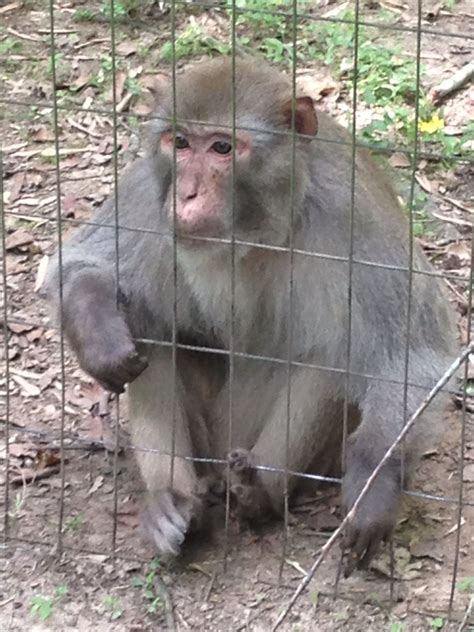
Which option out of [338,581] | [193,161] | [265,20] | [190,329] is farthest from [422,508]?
[265,20]

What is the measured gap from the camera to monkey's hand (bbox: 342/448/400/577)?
13.7 feet

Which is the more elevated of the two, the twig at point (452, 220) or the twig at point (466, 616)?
the twig at point (452, 220)

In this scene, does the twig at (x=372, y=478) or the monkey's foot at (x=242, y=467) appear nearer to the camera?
the twig at (x=372, y=478)

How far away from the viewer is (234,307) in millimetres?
4332

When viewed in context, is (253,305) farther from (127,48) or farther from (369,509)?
(127,48)

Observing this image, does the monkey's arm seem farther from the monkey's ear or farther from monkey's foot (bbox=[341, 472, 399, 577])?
monkey's foot (bbox=[341, 472, 399, 577])

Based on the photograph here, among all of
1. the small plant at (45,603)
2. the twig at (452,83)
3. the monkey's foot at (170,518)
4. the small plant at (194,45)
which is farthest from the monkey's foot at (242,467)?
the small plant at (194,45)

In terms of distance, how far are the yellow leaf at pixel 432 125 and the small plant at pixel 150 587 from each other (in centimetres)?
313

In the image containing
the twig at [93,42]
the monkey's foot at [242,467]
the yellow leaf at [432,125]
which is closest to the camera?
the monkey's foot at [242,467]

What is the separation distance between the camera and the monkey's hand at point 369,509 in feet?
13.7

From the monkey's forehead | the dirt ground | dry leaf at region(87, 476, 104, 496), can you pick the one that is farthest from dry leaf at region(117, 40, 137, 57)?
the monkey's forehead

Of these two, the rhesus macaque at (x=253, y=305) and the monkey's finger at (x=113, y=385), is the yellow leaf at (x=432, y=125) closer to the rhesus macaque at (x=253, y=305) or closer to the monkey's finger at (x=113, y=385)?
the rhesus macaque at (x=253, y=305)

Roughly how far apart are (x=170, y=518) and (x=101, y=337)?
2.07ft

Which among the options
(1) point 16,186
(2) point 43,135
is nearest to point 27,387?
(1) point 16,186
